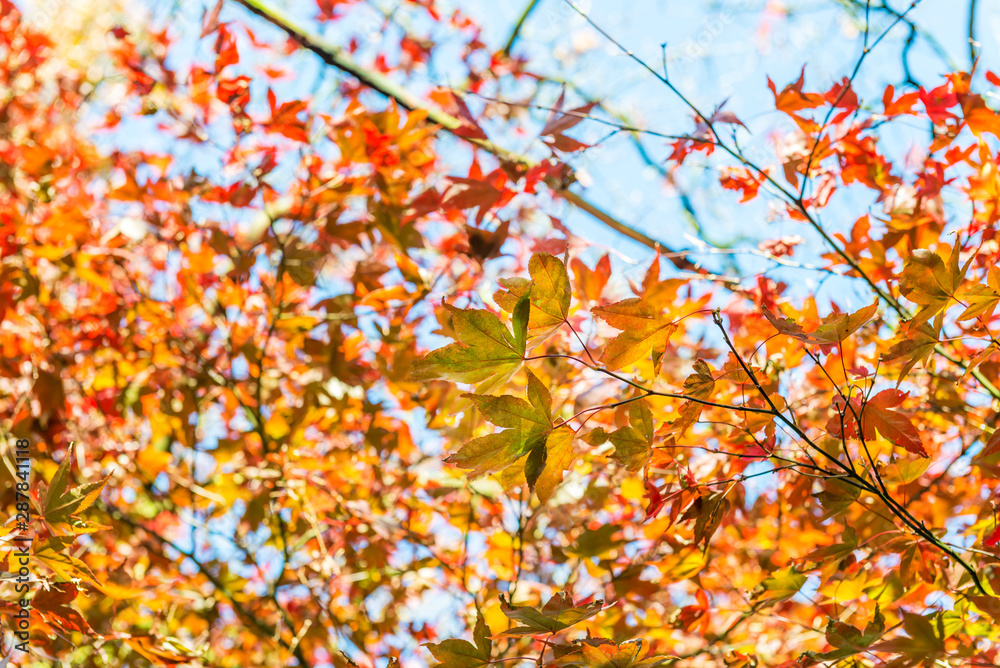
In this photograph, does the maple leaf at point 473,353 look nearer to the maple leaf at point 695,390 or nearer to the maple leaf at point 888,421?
the maple leaf at point 695,390

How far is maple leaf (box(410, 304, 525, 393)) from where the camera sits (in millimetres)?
717

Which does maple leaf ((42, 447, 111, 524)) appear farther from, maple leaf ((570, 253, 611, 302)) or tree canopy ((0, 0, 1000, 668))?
maple leaf ((570, 253, 611, 302))

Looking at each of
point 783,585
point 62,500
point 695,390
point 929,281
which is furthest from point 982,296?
point 62,500

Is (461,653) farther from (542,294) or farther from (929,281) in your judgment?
(929,281)

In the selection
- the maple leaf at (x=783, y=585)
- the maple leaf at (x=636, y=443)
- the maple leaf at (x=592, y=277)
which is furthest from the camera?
the maple leaf at (x=592, y=277)

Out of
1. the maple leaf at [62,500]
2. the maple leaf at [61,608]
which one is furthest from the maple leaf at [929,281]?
the maple leaf at [61,608]

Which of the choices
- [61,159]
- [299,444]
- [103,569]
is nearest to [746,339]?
[299,444]

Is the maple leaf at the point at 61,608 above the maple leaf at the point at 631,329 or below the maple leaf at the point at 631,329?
below

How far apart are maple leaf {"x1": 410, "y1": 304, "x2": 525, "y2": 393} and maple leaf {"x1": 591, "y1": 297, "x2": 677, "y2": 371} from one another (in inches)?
4.6

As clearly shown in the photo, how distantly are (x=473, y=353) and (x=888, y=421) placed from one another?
0.52 metres

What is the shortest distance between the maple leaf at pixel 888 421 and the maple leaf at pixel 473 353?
406mm

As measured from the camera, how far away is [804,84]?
4.08 ft

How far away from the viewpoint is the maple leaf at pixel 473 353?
28.2 inches

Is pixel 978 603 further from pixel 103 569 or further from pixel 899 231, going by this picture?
Result: pixel 103 569
